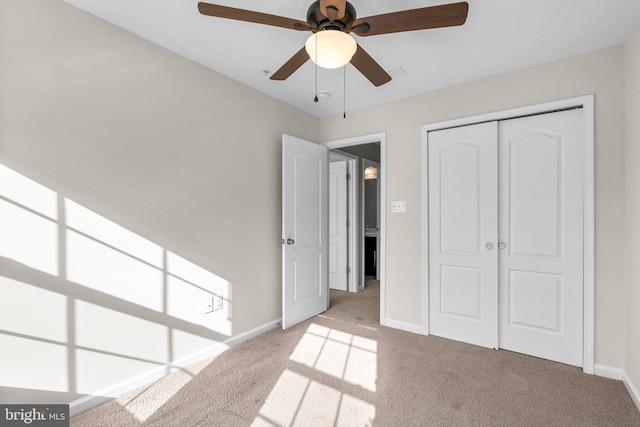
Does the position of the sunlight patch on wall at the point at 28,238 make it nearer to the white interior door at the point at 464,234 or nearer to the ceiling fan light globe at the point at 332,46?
the ceiling fan light globe at the point at 332,46

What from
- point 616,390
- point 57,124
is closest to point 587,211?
point 616,390

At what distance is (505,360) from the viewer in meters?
2.50

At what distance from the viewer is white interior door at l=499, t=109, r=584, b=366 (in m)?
2.38

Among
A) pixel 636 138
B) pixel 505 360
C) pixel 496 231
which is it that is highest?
pixel 636 138

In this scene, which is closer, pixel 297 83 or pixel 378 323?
pixel 297 83

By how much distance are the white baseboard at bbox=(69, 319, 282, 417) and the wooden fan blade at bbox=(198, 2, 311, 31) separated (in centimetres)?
228

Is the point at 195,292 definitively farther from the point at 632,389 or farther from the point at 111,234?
the point at 632,389

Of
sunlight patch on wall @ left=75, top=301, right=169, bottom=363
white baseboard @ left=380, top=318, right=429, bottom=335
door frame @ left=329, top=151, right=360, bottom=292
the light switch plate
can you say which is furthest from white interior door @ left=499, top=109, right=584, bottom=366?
sunlight patch on wall @ left=75, top=301, right=169, bottom=363

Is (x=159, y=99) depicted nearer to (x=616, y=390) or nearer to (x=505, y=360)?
(x=505, y=360)

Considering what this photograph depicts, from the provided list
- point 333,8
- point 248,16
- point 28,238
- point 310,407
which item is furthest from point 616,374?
point 28,238

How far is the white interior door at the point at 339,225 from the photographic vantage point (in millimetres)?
4586

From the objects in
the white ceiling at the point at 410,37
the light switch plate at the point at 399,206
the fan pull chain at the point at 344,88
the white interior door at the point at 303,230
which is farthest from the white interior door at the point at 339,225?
the white ceiling at the point at 410,37

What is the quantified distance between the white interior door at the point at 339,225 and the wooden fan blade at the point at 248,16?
3.18 metres

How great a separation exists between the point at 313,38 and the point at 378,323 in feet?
9.51
